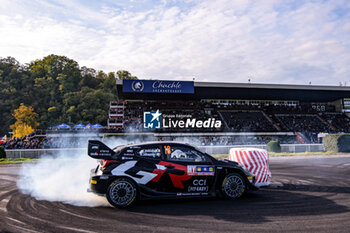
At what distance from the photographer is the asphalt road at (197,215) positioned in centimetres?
455

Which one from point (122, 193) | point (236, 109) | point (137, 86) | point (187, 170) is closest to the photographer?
point (122, 193)

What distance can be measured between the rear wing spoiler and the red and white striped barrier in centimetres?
399

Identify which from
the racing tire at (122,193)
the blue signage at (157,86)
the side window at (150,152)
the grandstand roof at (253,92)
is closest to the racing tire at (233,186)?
the side window at (150,152)

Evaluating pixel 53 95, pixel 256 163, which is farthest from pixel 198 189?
pixel 53 95

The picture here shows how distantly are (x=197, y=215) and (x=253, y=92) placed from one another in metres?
40.3

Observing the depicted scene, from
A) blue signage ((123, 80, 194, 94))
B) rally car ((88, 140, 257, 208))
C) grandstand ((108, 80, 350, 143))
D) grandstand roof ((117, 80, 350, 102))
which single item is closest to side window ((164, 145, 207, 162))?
rally car ((88, 140, 257, 208))

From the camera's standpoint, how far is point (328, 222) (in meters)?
4.76

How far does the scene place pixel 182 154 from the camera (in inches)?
256

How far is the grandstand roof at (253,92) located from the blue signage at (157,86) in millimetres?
1200

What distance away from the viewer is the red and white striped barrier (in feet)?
25.3

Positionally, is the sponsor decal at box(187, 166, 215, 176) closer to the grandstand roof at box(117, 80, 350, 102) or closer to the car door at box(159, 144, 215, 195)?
the car door at box(159, 144, 215, 195)

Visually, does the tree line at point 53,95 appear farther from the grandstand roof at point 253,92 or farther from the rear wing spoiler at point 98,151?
the rear wing spoiler at point 98,151

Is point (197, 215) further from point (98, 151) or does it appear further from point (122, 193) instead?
point (98, 151)

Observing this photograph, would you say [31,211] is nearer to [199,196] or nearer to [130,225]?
[130,225]
